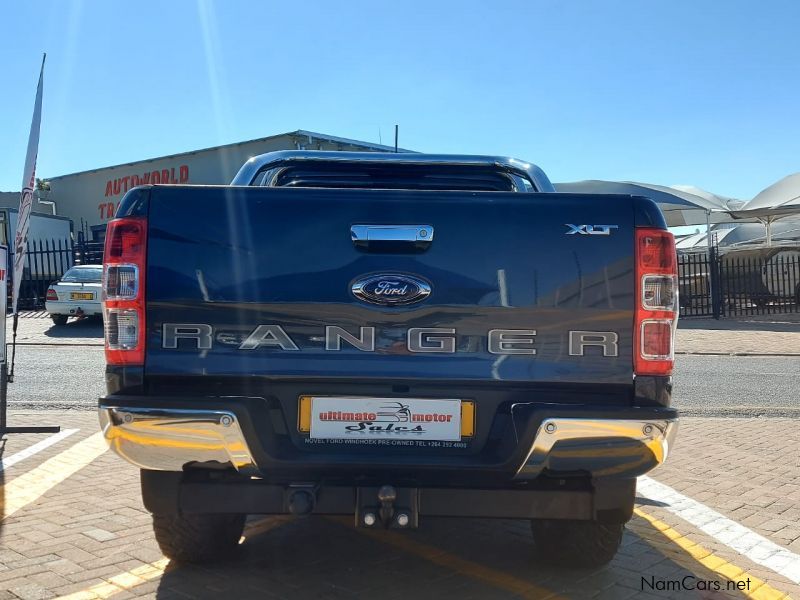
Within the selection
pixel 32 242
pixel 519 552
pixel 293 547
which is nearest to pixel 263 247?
pixel 293 547

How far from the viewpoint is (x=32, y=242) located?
2348 cm

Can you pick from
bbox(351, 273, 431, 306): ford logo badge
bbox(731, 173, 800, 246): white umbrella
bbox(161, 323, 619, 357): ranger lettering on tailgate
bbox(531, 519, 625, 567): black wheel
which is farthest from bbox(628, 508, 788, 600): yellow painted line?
bbox(731, 173, 800, 246): white umbrella

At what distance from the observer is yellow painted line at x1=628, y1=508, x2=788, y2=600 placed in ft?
10.8

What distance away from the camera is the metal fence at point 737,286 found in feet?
66.6

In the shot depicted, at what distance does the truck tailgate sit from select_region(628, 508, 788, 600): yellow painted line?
134 centimetres

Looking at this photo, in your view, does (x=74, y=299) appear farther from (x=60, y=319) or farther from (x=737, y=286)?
(x=737, y=286)

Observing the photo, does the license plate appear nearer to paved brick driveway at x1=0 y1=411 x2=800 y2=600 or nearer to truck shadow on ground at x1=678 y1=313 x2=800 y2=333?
paved brick driveway at x1=0 y1=411 x2=800 y2=600

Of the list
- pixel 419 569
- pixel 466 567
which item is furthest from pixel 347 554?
pixel 466 567

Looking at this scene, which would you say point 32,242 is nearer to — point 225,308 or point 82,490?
point 82,490

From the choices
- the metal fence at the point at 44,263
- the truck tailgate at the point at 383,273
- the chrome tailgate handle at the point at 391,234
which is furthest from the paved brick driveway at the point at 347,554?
the metal fence at the point at 44,263

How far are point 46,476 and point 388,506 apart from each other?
11.1 feet

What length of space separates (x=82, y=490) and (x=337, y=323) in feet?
9.28

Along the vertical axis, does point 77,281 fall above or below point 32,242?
below

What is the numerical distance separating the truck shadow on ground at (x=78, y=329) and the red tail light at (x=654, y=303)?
1369 cm
